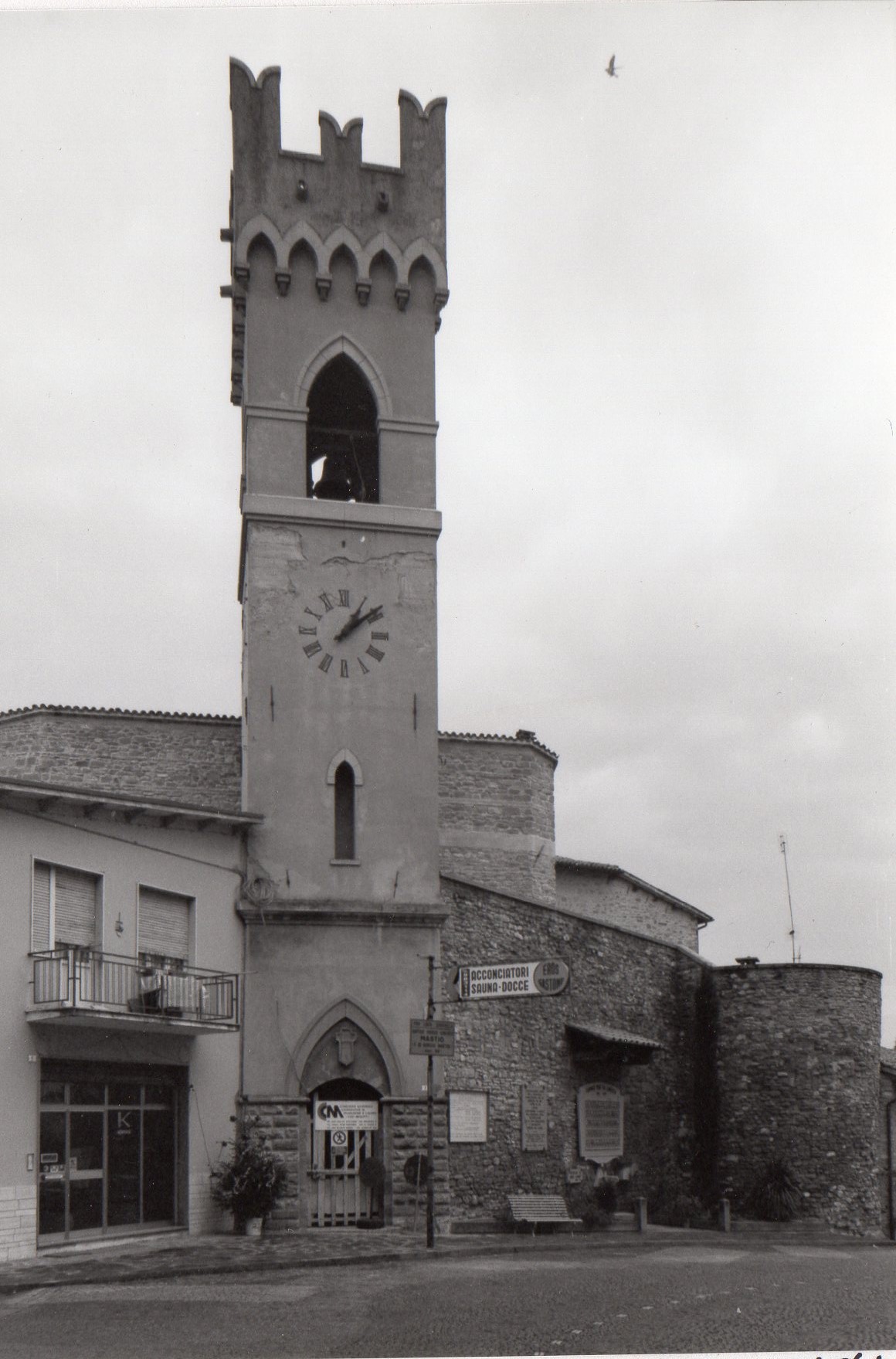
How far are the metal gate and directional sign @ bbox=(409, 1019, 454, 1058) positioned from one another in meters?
3.50

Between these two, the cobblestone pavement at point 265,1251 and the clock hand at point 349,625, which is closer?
the cobblestone pavement at point 265,1251

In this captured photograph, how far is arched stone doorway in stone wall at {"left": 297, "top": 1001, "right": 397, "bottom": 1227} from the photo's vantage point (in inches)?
947

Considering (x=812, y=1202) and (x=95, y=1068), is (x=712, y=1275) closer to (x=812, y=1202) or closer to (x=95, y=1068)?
(x=95, y=1068)

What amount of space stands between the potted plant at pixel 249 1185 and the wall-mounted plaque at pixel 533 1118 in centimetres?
540

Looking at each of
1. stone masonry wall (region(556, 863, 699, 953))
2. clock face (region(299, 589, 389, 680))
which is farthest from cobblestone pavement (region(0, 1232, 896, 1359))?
stone masonry wall (region(556, 863, 699, 953))

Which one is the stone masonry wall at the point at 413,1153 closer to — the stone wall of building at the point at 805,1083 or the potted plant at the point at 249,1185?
the potted plant at the point at 249,1185

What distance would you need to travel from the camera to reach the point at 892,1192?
107 feet

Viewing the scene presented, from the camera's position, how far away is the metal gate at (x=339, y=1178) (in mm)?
23984

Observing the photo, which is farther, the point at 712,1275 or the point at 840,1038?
the point at 840,1038

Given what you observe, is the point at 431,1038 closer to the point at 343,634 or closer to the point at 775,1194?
the point at 343,634

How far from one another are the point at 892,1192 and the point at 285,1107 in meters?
14.7

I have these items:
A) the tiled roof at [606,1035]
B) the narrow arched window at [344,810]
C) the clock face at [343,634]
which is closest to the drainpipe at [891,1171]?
the tiled roof at [606,1035]

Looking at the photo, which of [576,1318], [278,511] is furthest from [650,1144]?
[576,1318]

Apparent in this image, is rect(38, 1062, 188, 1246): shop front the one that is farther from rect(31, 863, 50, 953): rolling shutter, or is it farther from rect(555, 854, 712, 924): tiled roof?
rect(555, 854, 712, 924): tiled roof
